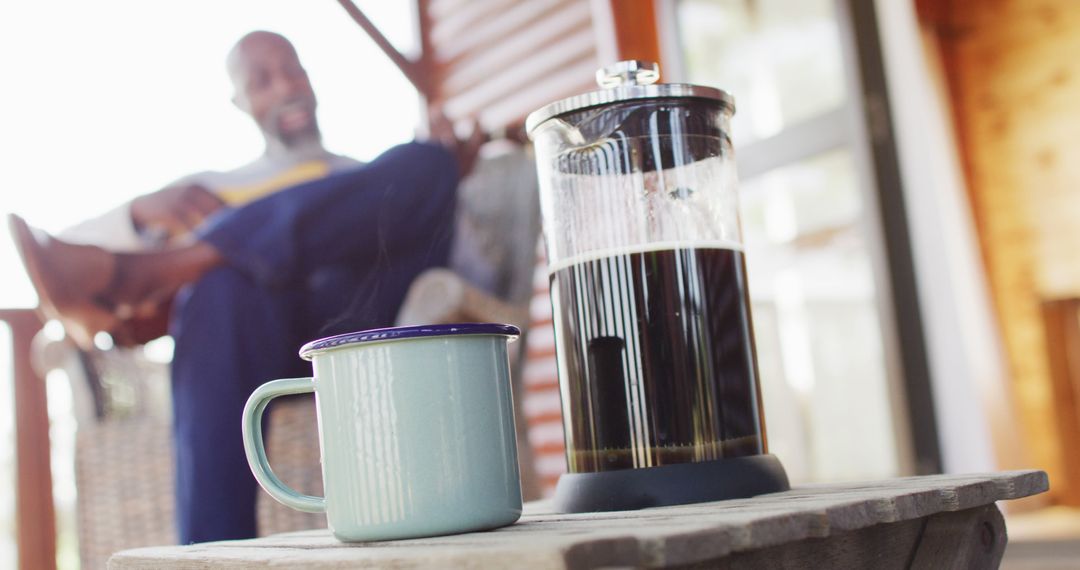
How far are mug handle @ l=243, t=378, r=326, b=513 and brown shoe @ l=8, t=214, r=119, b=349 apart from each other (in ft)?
2.88

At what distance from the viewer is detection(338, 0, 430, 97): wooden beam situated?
6.99 ft

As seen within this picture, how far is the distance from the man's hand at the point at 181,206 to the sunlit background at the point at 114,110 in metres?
0.05

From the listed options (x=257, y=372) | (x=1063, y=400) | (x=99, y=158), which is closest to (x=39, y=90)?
(x=99, y=158)

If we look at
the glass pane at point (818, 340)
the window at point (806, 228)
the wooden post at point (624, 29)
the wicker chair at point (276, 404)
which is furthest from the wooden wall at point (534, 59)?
the wicker chair at point (276, 404)

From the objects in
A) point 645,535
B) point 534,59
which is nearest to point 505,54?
point 534,59

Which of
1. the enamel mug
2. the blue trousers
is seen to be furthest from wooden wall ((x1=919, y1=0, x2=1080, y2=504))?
the enamel mug

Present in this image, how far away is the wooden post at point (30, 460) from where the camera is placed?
1.89 meters

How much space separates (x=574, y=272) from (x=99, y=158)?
1.44 meters

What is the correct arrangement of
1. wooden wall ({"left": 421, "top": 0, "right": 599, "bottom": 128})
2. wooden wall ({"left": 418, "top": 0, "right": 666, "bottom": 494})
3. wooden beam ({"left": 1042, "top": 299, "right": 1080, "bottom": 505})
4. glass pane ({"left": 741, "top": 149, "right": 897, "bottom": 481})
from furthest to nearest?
wooden beam ({"left": 1042, "top": 299, "right": 1080, "bottom": 505}) → glass pane ({"left": 741, "top": 149, "right": 897, "bottom": 481}) → wooden wall ({"left": 421, "top": 0, "right": 599, "bottom": 128}) → wooden wall ({"left": 418, "top": 0, "right": 666, "bottom": 494})

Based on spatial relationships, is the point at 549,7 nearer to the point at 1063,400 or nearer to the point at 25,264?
the point at 25,264

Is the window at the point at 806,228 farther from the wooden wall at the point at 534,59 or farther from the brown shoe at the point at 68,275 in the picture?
the brown shoe at the point at 68,275

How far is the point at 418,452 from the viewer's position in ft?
1.79

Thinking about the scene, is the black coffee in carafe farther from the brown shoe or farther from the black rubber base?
the brown shoe

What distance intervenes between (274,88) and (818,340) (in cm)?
244
